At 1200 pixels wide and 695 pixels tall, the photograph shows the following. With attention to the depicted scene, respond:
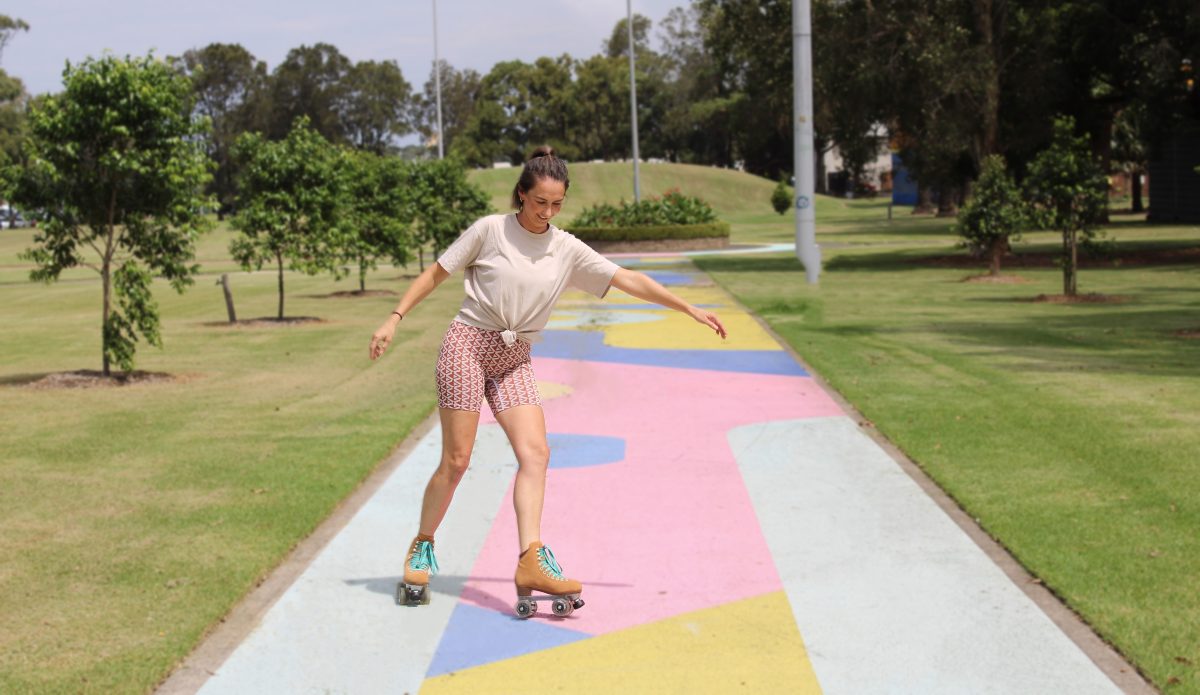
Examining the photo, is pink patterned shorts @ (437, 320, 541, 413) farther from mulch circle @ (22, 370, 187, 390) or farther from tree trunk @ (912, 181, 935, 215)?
tree trunk @ (912, 181, 935, 215)

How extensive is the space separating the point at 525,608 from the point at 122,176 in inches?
382

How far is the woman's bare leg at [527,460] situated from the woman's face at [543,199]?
0.84 m

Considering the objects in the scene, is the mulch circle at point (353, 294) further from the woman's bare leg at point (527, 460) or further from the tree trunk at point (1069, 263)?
the woman's bare leg at point (527, 460)

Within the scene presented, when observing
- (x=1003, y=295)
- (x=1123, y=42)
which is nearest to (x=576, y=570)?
(x=1003, y=295)

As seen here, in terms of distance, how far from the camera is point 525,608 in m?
5.73

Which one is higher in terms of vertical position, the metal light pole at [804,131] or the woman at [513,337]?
the metal light pole at [804,131]

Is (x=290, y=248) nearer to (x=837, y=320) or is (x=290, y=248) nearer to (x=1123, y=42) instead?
(x=837, y=320)

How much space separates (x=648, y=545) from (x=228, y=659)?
2397mm

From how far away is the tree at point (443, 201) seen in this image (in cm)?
3178

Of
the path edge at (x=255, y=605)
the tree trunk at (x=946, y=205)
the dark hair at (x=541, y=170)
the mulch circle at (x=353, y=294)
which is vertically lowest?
the path edge at (x=255, y=605)

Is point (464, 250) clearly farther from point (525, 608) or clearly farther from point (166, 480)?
point (166, 480)

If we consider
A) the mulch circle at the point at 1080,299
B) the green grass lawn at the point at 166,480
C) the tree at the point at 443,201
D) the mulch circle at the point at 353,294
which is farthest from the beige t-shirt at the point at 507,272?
the tree at the point at 443,201

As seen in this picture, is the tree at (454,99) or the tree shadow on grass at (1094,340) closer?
the tree shadow on grass at (1094,340)

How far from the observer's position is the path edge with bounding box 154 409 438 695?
5.09 metres
